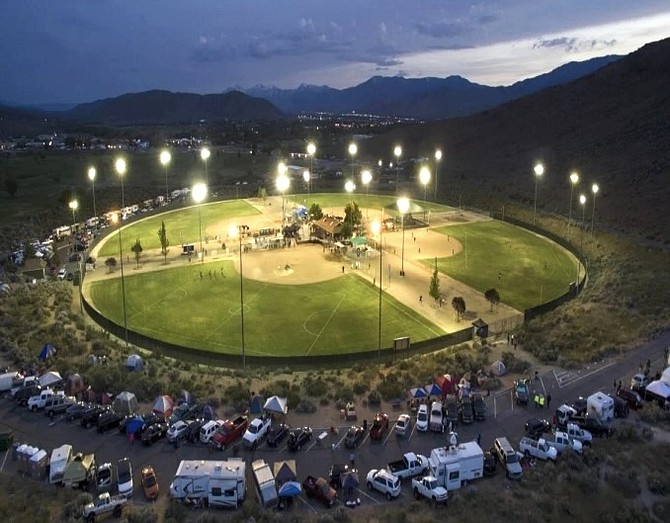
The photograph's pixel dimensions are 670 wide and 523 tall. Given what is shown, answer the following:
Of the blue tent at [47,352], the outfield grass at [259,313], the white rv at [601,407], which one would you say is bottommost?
the outfield grass at [259,313]

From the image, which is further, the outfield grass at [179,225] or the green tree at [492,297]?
the outfield grass at [179,225]

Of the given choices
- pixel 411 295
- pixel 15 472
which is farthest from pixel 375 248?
pixel 15 472

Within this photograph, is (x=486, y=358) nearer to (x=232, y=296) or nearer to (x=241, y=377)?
(x=241, y=377)

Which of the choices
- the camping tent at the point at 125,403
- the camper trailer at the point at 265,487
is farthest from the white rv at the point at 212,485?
the camping tent at the point at 125,403

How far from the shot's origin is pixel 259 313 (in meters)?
42.3

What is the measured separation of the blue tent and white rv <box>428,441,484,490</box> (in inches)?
930

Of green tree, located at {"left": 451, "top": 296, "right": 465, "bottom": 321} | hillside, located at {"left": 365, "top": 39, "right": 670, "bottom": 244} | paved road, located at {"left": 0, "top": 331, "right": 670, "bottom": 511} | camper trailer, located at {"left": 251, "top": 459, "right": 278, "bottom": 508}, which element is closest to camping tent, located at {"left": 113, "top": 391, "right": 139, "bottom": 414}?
paved road, located at {"left": 0, "top": 331, "right": 670, "bottom": 511}

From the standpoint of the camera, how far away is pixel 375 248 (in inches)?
2325

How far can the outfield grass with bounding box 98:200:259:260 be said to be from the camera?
205ft

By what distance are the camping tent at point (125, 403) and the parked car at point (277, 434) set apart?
7.07 meters

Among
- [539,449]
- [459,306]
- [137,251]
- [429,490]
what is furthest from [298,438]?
[137,251]

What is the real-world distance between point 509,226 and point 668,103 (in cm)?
6074

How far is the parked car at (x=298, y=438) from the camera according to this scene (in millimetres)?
24516

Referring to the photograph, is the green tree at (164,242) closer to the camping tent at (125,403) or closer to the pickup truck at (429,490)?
the camping tent at (125,403)
